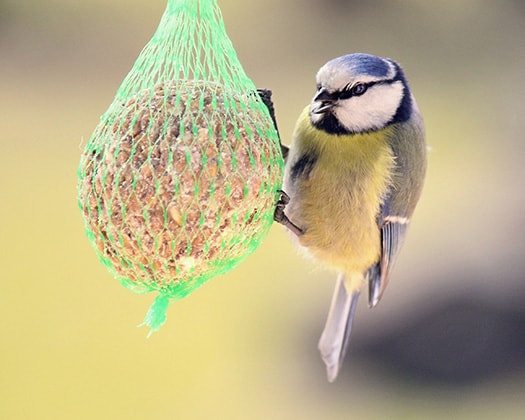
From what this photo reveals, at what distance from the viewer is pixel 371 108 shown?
7.46 ft

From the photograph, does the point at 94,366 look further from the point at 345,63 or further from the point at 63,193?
the point at 345,63

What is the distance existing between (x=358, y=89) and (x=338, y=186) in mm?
279

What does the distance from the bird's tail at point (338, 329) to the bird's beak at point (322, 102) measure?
0.89m

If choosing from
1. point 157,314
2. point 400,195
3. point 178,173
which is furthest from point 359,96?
point 157,314

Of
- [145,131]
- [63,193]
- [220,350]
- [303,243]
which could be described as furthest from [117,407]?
[145,131]

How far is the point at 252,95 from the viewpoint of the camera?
2.01 meters

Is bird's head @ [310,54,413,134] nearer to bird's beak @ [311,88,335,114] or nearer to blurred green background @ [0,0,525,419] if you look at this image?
bird's beak @ [311,88,335,114]

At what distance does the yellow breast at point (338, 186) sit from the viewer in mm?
2270

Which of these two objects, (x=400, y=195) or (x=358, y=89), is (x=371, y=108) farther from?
(x=400, y=195)

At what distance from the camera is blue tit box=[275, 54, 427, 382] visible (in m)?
2.19

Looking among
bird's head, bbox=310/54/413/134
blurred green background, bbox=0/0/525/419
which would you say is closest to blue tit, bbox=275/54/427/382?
bird's head, bbox=310/54/413/134

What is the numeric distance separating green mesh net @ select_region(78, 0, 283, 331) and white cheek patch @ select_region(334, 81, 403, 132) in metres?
0.33

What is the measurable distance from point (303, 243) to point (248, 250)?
1.38 feet

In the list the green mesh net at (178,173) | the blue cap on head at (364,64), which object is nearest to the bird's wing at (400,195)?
the blue cap on head at (364,64)
